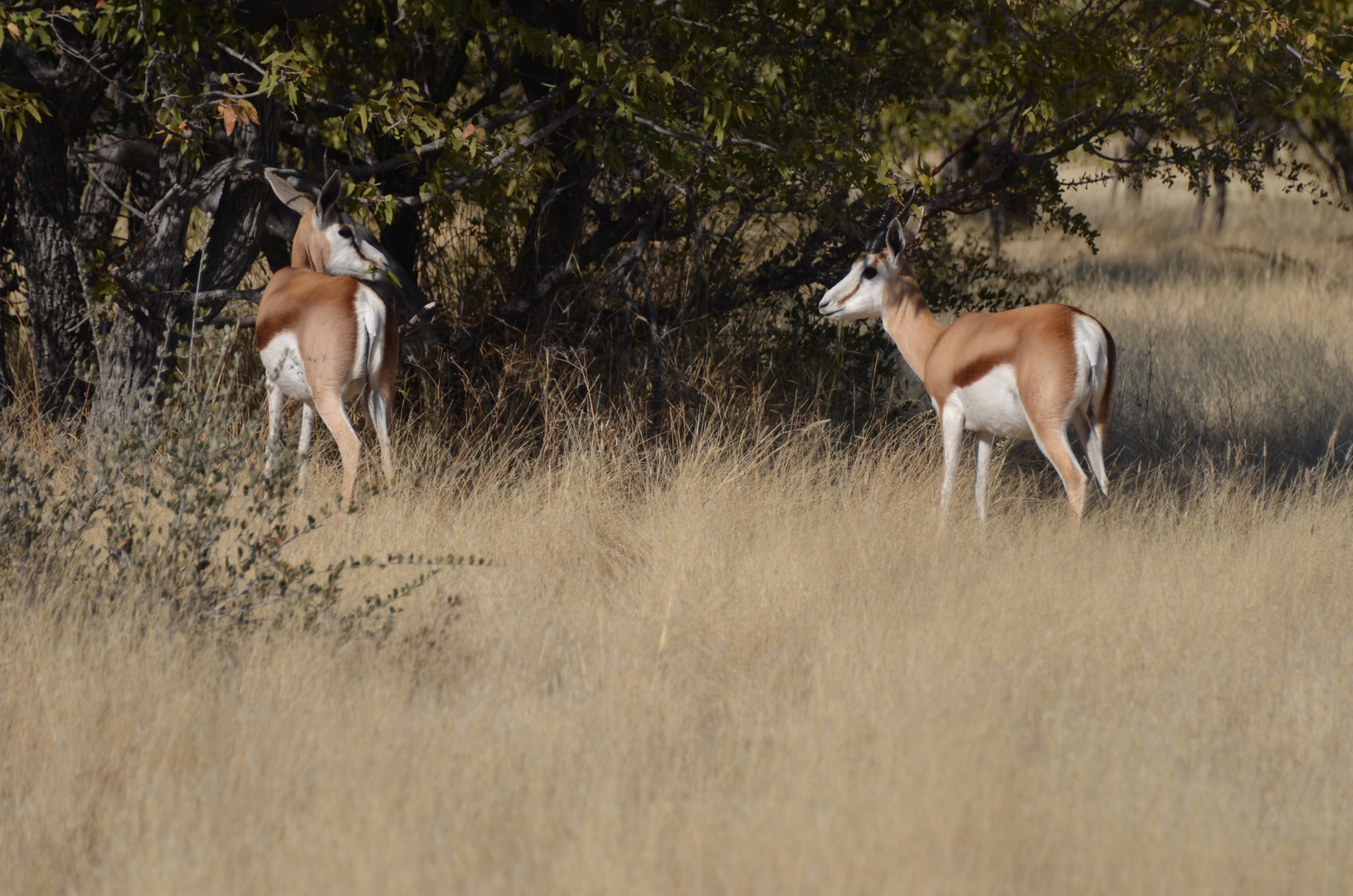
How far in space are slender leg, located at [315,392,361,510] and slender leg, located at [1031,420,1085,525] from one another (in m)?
2.94

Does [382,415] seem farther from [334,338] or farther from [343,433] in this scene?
[334,338]

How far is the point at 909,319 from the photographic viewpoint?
626 cm

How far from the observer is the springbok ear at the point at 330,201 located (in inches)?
214

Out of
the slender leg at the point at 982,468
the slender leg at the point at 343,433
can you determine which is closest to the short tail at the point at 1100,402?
the slender leg at the point at 982,468

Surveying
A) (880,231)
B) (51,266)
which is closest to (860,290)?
(880,231)

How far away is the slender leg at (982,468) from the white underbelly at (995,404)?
0.47 feet

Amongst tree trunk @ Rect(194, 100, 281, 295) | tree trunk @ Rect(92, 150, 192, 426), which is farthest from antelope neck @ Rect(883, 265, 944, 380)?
tree trunk @ Rect(92, 150, 192, 426)

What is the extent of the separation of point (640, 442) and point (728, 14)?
228cm

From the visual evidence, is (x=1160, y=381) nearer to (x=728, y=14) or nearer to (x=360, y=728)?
(x=728, y=14)

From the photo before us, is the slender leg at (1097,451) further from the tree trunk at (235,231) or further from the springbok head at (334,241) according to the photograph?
the tree trunk at (235,231)

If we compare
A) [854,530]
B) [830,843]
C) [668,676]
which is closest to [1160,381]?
[854,530]

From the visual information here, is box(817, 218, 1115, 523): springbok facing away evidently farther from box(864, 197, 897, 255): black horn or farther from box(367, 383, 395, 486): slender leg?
box(367, 383, 395, 486): slender leg

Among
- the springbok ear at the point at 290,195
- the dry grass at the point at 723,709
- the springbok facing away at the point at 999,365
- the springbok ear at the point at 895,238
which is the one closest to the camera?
the dry grass at the point at 723,709

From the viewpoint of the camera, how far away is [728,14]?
6.52 meters
